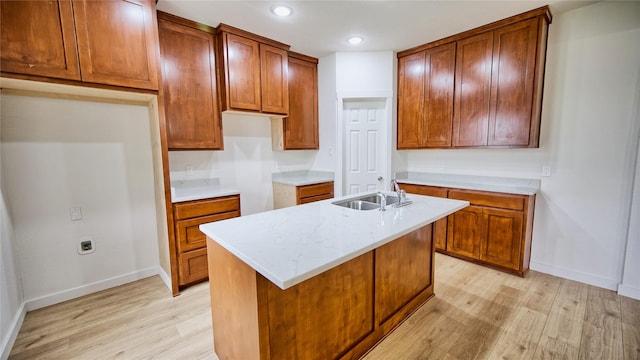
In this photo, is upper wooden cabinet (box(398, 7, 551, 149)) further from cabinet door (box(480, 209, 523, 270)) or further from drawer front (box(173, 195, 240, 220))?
drawer front (box(173, 195, 240, 220))

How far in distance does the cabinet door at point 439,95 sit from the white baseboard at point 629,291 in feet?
6.51

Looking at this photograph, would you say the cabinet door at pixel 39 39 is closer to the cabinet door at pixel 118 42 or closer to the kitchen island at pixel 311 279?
the cabinet door at pixel 118 42

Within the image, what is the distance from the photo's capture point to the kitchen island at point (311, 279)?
3.87 feet

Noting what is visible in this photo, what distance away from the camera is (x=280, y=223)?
1.63 metres

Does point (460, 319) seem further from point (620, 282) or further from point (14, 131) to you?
point (14, 131)

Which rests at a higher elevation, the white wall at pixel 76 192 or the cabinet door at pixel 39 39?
the cabinet door at pixel 39 39

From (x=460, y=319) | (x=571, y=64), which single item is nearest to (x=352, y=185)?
(x=460, y=319)

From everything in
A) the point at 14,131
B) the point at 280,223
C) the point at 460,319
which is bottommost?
the point at 460,319

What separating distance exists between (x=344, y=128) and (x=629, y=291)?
3205 millimetres

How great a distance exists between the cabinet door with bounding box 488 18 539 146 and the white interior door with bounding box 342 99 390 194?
4.22 ft

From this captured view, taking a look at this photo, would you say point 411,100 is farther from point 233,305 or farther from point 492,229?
point 233,305

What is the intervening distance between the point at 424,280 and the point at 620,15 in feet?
9.38

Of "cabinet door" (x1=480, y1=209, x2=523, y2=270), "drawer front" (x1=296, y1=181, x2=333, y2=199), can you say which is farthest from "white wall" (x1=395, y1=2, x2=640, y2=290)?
"drawer front" (x1=296, y1=181, x2=333, y2=199)

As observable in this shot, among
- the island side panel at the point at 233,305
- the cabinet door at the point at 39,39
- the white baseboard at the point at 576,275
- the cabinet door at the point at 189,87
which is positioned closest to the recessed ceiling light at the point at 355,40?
the cabinet door at the point at 189,87
